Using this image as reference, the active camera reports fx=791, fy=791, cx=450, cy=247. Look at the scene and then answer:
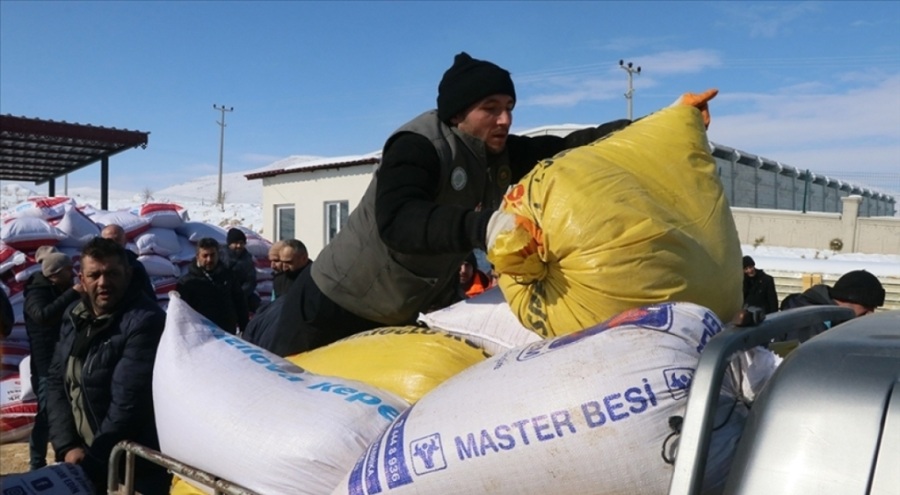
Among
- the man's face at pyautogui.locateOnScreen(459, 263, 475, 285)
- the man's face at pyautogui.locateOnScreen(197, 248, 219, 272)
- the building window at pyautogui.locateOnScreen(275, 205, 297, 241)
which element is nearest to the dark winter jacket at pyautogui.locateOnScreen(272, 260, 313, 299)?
the man's face at pyautogui.locateOnScreen(197, 248, 219, 272)

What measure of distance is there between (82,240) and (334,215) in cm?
724

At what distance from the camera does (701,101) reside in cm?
198

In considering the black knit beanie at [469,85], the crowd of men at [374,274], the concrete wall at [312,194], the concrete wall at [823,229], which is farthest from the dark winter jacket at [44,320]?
the concrete wall at [823,229]

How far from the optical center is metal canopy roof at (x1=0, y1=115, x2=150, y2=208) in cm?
1201

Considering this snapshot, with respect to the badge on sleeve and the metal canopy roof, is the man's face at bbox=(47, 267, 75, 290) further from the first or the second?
the metal canopy roof

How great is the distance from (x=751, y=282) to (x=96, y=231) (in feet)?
23.5

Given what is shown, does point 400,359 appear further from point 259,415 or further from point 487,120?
point 487,120

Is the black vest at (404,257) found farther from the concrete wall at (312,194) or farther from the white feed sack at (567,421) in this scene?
the concrete wall at (312,194)

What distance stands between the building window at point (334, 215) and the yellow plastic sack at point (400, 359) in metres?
13.4

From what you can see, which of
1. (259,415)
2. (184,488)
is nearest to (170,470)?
(184,488)

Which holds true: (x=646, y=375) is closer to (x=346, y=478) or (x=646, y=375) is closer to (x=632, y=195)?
(x=632, y=195)

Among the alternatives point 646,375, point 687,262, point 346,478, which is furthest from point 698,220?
point 346,478

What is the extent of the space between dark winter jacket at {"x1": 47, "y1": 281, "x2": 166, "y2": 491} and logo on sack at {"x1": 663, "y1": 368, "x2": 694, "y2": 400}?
2.19m

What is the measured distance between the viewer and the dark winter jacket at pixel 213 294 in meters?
6.06
